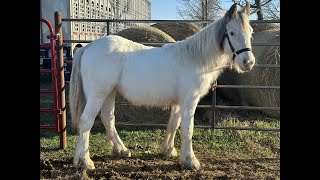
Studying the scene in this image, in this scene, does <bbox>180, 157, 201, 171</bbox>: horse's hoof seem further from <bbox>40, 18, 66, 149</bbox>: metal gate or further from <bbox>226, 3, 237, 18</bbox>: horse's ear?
<bbox>40, 18, 66, 149</bbox>: metal gate

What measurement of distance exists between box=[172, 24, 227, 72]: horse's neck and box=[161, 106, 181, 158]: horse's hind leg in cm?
66

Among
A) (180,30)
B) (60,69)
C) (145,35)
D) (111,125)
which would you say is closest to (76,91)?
(111,125)

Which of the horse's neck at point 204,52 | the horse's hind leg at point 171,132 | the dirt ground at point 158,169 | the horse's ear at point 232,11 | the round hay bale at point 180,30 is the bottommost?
the dirt ground at point 158,169

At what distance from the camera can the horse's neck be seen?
12.1ft

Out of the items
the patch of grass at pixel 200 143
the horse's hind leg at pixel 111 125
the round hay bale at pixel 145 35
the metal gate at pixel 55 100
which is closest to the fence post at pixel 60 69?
the metal gate at pixel 55 100

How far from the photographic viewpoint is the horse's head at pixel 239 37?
3459 mm

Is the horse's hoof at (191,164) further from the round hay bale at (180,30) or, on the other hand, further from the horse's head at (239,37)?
the round hay bale at (180,30)

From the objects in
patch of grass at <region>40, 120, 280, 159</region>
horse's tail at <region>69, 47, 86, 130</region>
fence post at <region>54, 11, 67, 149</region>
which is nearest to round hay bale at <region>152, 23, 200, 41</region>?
patch of grass at <region>40, 120, 280, 159</region>

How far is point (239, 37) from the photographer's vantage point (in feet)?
11.5

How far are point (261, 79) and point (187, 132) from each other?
274 centimetres

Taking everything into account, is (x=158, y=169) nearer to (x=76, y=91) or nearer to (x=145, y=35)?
(x=76, y=91)

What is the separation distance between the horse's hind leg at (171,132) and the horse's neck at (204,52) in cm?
66

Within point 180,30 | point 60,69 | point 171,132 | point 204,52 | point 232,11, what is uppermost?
point 180,30
